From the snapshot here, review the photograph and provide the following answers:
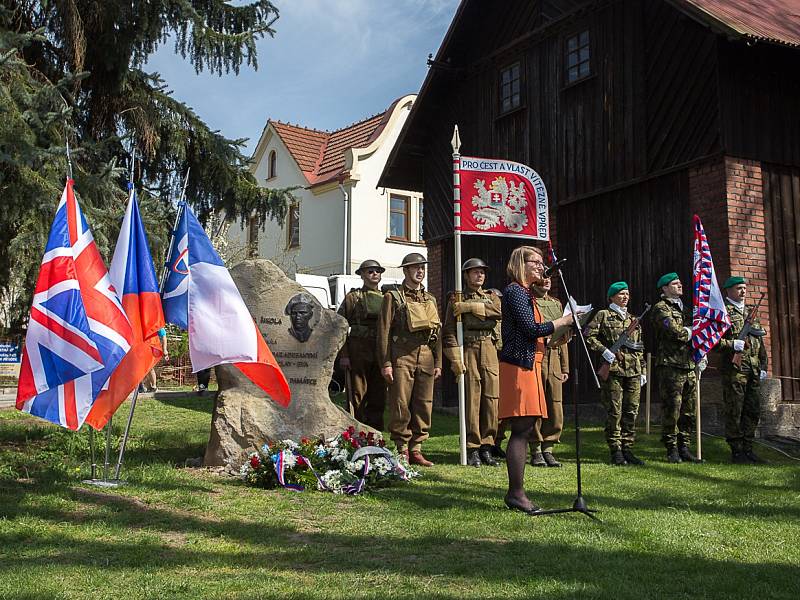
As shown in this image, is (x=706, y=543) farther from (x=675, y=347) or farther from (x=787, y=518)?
(x=675, y=347)

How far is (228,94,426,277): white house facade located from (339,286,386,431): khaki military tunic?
1797cm

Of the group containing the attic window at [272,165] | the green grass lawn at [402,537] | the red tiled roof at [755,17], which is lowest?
the green grass lawn at [402,537]

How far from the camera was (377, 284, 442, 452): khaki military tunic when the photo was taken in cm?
882

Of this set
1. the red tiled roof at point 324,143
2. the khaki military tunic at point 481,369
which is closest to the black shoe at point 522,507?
the khaki military tunic at point 481,369

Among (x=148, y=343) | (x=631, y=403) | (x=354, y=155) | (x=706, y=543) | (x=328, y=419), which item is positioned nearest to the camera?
(x=706, y=543)

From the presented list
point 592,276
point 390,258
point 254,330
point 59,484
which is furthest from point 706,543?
point 390,258

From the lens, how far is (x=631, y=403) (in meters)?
9.34

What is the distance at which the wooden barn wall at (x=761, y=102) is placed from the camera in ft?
40.1

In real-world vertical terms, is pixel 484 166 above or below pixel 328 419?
above

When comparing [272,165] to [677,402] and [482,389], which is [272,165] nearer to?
[482,389]

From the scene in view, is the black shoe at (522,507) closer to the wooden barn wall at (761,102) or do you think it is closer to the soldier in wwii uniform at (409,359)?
the soldier in wwii uniform at (409,359)

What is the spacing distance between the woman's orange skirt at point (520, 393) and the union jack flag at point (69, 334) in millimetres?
2773

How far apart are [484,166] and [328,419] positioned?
10.4 ft

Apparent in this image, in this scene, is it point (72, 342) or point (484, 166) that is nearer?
point (72, 342)
